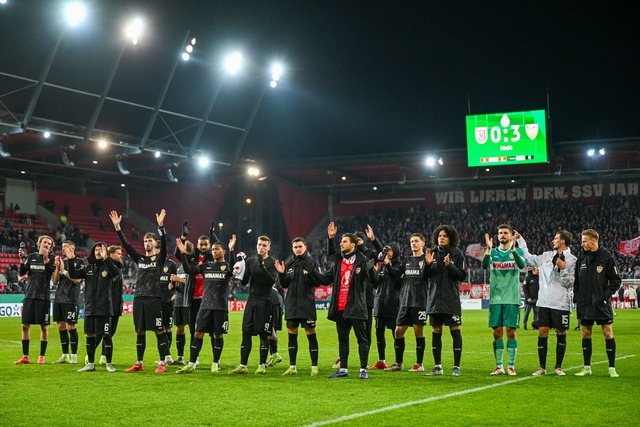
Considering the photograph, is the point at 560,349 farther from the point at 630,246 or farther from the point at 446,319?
the point at 630,246

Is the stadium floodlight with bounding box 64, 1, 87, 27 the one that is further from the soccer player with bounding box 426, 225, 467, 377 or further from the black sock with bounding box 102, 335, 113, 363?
the soccer player with bounding box 426, 225, 467, 377

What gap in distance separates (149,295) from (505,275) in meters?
5.94

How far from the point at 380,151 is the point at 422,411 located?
40966mm

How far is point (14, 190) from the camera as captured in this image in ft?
164

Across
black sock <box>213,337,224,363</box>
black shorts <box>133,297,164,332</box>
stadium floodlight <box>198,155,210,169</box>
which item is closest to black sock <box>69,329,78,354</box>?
black shorts <box>133,297,164,332</box>

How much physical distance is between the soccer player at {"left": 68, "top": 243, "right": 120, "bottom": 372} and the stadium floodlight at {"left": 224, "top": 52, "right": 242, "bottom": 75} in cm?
2586

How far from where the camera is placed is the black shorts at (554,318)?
41.9ft

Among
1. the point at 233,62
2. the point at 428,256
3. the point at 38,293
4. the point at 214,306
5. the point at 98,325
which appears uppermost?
the point at 233,62

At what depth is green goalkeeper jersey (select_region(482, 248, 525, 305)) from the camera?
1289 cm

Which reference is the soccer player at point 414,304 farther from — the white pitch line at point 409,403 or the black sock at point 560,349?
the black sock at point 560,349

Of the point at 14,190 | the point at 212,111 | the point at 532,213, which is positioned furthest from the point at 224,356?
the point at 532,213

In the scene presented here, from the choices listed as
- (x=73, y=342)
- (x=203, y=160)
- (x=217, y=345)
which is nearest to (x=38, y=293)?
(x=73, y=342)

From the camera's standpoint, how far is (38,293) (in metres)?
16.0

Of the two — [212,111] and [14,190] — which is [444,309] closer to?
[212,111]
